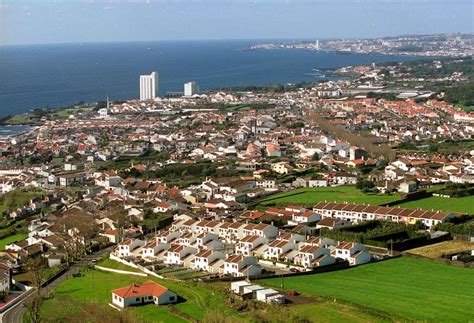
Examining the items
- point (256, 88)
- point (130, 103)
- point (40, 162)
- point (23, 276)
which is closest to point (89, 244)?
point (23, 276)

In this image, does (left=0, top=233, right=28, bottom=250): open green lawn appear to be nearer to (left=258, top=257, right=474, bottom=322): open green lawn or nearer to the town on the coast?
the town on the coast

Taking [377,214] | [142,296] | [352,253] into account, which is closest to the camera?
[142,296]

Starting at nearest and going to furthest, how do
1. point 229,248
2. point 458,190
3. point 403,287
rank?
point 403,287 < point 229,248 < point 458,190

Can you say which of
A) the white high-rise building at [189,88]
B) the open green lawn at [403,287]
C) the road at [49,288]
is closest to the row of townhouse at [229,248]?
the road at [49,288]

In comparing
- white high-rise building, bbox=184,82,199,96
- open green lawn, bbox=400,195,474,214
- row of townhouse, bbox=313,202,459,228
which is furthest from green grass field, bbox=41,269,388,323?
white high-rise building, bbox=184,82,199,96

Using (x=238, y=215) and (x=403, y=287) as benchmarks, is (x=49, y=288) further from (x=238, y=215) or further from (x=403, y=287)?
(x=238, y=215)

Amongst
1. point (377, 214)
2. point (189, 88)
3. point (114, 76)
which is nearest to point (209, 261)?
point (377, 214)
